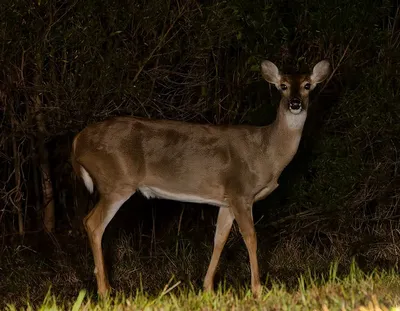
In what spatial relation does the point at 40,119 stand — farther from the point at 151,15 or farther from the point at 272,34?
the point at 272,34

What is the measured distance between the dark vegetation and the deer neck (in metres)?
1.09

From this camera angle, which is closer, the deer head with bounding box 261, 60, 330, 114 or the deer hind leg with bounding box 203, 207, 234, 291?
the deer head with bounding box 261, 60, 330, 114

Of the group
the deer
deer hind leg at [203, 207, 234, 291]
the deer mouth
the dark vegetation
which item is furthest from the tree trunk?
the deer mouth

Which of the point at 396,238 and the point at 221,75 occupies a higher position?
the point at 221,75

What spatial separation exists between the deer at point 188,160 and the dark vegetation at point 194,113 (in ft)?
1.86

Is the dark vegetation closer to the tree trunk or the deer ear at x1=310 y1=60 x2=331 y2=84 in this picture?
the tree trunk

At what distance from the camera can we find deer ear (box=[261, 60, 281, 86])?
29.8 ft

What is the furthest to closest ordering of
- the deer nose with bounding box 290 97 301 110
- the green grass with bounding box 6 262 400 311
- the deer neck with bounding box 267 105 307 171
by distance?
the deer neck with bounding box 267 105 307 171 → the deer nose with bounding box 290 97 301 110 → the green grass with bounding box 6 262 400 311

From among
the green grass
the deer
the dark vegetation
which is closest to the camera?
the green grass

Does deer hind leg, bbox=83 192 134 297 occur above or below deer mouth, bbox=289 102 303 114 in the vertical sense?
below

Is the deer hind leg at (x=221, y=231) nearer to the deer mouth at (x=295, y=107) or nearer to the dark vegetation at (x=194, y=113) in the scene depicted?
the dark vegetation at (x=194, y=113)

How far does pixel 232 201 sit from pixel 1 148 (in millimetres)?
2534

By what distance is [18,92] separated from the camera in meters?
9.39

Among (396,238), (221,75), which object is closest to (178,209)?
(221,75)
